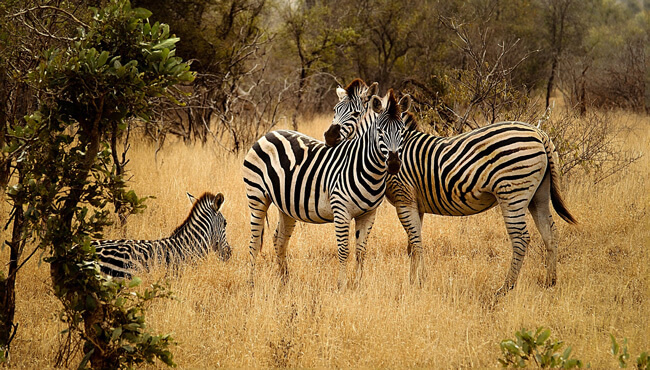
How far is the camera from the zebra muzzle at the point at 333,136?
20.8 ft

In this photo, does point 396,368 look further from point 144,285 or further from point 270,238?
point 270,238

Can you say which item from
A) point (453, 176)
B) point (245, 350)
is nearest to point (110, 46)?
point (245, 350)

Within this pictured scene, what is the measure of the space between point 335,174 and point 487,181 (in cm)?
150

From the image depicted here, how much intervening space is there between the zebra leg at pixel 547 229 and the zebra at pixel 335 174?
1682mm

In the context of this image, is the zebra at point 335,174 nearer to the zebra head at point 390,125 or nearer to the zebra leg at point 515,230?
the zebra head at point 390,125

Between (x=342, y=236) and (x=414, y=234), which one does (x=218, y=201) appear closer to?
(x=342, y=236)

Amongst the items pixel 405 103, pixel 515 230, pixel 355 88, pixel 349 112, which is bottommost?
pixel 515 230

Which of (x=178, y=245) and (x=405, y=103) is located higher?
(x=405, y=103)

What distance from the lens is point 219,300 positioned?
5.66 m

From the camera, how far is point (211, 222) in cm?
679

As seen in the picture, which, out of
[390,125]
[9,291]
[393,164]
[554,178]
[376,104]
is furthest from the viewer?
[554,178]

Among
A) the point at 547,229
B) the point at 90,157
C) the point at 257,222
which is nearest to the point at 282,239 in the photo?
the point at 257,222

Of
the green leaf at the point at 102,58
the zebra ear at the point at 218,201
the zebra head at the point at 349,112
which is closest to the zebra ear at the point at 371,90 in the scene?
the zebra head at the point at 349,112

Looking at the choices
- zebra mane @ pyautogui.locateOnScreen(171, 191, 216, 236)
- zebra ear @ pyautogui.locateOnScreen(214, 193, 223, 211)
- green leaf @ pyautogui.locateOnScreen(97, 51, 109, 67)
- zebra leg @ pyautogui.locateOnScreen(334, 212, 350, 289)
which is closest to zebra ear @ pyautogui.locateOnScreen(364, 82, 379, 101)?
zebra leg @ pyautogui.locateOnScreen(334, 212, 350, 289)
